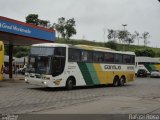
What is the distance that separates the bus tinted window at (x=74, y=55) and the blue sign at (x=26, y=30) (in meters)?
5.46

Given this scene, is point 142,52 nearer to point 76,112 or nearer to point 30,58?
point 30,58

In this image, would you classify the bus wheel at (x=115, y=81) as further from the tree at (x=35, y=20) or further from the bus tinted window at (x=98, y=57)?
the tree at (x=35, y=20)

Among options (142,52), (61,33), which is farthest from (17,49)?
(142,52)

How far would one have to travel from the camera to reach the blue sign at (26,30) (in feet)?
91.3

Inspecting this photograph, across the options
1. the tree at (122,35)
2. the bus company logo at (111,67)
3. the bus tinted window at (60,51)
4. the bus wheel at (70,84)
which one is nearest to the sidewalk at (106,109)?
the bus tinted window at (60,51)

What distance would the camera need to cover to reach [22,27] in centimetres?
3011

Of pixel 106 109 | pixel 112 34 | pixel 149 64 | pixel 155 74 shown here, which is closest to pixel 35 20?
pixel 112 34

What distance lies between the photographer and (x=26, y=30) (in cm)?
3069

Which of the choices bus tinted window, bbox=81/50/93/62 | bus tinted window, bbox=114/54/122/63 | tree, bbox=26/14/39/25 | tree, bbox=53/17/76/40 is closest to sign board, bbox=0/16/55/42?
bus tinted window, bbox=81/50/93/62

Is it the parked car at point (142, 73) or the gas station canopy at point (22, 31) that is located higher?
the gas station canopy at point (22, 31)

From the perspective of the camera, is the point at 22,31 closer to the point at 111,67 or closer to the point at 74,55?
the point at 74,55

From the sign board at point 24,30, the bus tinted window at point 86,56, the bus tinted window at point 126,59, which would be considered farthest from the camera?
the bus tinted window at point 126,59

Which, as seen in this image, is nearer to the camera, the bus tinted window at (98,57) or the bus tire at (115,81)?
the bus tinted window at (98,57)

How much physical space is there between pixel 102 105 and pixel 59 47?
345 inches
